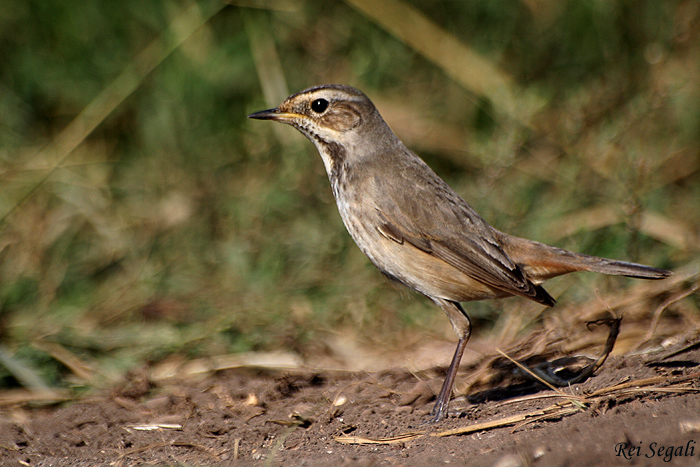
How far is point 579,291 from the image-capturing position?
242 inches

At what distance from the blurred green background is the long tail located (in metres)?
1.10

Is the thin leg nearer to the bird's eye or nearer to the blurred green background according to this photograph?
the blurred green background

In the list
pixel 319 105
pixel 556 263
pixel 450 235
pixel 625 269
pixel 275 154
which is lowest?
pixel 625 269

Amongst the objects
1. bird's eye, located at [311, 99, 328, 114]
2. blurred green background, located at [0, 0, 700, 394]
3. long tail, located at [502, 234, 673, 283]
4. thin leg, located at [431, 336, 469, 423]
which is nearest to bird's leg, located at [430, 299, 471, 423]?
thin leg, located at [431, 336, 469, 423]

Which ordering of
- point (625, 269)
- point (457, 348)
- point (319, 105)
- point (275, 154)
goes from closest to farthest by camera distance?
point (625, 269), point (457, 348), point (319, 105), point (275, 154)

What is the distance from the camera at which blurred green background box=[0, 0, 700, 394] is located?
620 cm

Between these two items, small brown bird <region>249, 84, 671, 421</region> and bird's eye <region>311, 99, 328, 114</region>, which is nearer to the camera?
small brown bird <region>249, 84, 671, 421</region>

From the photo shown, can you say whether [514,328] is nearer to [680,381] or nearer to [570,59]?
[680,381]

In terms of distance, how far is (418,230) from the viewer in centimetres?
500

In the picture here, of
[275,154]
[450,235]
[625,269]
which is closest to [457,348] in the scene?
[450,235]

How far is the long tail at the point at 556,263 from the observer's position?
4.65 meters

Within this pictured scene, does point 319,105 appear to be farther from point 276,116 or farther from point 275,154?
point 275,154

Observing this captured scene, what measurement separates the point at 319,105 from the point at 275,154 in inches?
103

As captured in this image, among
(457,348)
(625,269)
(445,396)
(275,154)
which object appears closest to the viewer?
(625,269)
